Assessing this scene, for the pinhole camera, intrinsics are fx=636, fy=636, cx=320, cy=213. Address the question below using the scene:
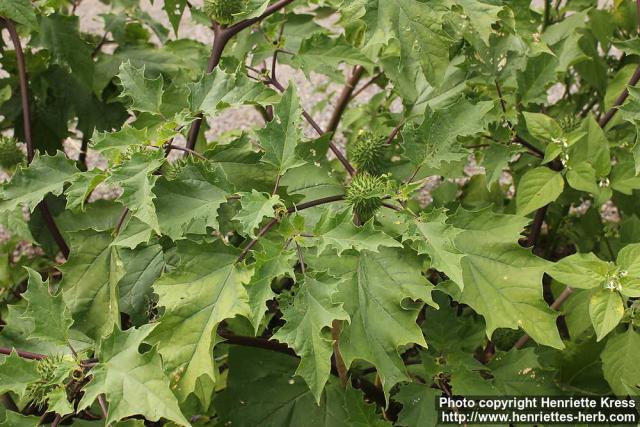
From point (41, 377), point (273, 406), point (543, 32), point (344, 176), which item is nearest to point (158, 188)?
point (41, 377)

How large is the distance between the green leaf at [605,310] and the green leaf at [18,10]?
1474mm

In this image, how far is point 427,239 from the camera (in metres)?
1.21

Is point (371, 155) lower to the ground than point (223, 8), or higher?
lower

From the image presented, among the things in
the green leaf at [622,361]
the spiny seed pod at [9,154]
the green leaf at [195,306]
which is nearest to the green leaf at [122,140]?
the green leaf at [195,306]

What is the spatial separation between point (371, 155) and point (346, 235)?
1.25ft

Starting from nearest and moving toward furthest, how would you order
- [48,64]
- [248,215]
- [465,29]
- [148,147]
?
[248,215], [148,147], [465,29], [48,64]

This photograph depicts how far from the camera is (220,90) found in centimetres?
132

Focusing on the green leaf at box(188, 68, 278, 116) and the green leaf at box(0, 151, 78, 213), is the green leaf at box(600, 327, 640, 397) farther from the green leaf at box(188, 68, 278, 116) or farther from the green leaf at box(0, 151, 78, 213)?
the green leaf at box(0, 151, 78, 213)

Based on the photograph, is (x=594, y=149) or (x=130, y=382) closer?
(x=130, y=382)

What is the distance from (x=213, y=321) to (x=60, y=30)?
47.0 inches

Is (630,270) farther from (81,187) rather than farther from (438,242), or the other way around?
(81,187)

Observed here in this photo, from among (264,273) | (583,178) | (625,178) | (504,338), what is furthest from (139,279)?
(625,178)

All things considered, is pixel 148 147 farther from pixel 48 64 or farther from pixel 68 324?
pixel 48 64

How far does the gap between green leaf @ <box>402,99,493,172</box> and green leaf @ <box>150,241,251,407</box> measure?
476 mm
